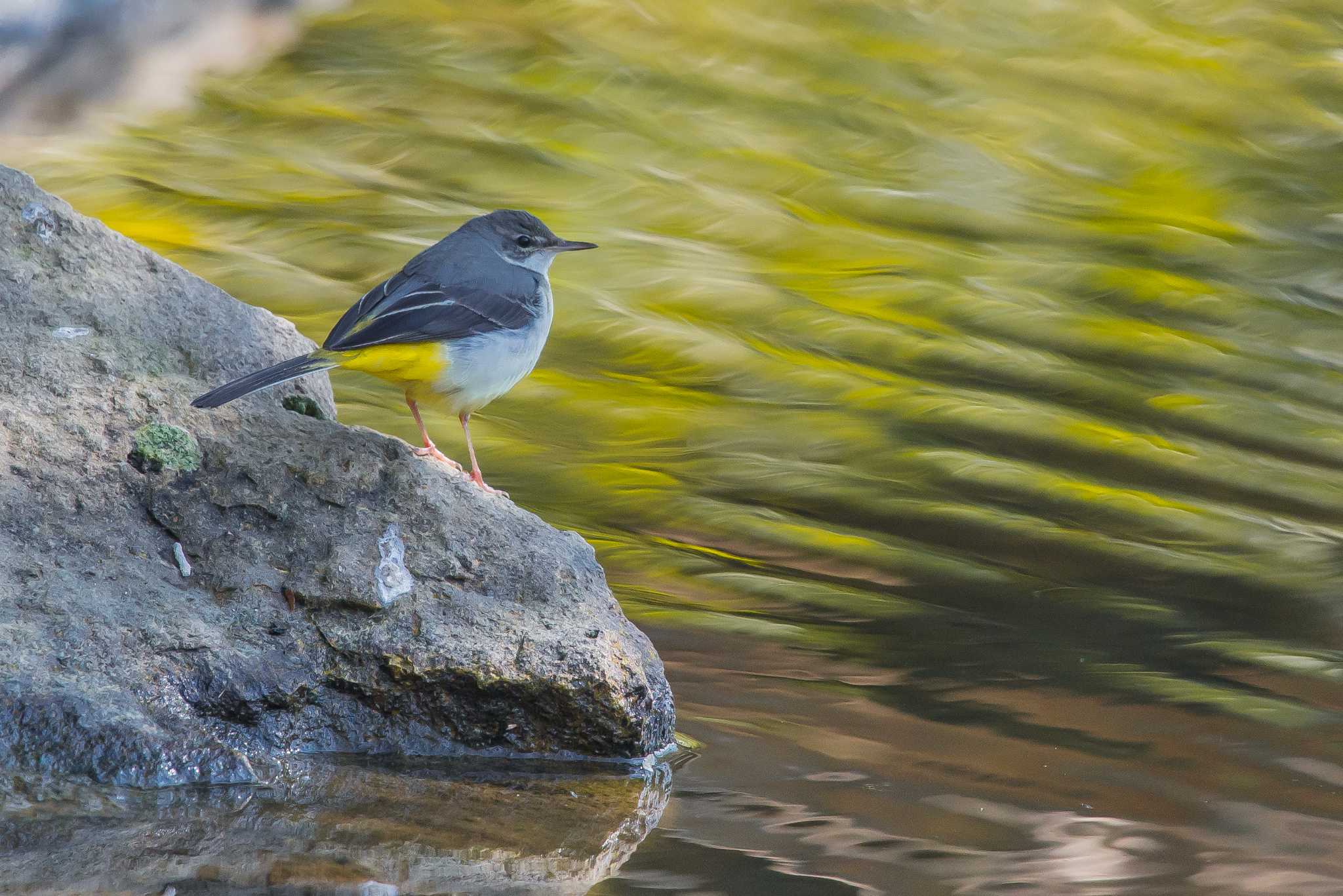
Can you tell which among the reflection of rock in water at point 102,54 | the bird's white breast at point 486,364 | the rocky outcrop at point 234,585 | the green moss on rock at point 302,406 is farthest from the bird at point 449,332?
the reflection of rock in water at point 102,54

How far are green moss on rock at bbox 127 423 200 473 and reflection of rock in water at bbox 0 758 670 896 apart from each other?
92cm

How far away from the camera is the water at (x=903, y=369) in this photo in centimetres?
453

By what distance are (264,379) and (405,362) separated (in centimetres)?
63

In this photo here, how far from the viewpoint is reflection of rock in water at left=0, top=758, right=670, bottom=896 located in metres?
3.39

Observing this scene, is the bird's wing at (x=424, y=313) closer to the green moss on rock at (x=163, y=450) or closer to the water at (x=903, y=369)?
the green moss on rock at (x=163, y=450)

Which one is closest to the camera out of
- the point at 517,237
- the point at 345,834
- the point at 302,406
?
the point at 345,834

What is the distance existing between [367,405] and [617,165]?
4409mm

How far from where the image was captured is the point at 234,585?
4.12 meters

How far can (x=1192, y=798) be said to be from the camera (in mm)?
4512

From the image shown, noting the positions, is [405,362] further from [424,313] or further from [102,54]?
[102,54]

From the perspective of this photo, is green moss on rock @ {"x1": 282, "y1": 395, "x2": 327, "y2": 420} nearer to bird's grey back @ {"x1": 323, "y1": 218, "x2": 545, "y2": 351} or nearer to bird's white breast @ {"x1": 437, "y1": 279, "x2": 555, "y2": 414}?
bird's grey back @ {"x1": 323, "y1": 218, "x2": 545, "y2": 351}

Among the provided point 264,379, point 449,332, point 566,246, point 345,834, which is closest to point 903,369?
point 566,246

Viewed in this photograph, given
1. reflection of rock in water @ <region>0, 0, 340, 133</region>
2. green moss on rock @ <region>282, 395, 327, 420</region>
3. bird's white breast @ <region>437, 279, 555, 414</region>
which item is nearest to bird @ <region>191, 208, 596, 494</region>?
bird's white breast @ <region>437, 279, 555, 414</region>

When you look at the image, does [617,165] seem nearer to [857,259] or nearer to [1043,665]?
[857,259]
